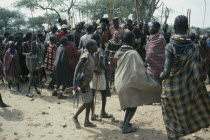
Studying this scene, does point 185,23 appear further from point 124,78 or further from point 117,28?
point 117,28

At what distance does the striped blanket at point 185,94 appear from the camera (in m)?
3.21

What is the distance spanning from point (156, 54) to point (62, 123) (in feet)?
8.52

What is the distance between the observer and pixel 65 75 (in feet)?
23.2

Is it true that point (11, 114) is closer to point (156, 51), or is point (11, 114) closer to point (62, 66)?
point (62, 66)

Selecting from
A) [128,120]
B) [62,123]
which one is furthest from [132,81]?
[62,123]

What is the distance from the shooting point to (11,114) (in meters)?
5.55

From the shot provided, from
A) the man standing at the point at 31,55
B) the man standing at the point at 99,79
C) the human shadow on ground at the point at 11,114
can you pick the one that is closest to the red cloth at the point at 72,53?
the man standing at the point at 31,55

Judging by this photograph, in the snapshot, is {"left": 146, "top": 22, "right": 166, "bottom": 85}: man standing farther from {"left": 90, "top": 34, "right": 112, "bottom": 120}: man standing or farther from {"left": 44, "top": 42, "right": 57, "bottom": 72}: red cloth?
{"left": 44, "top": 42, "right": 57, "bottom": 72}: red cloth

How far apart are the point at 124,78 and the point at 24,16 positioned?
121ft

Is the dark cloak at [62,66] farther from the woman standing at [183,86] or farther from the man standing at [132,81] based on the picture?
the woman standing at [183,86]

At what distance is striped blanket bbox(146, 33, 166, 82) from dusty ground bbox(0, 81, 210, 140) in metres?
0.97

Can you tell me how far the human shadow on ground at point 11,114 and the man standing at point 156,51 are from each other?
10.6 feet

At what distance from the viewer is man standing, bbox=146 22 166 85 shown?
17.6ft

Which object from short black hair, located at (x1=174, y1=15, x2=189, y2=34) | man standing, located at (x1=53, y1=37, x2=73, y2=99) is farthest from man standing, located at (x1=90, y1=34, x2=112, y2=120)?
man standing, located at (x1=53, y1=37, x2=73, y2=99)
